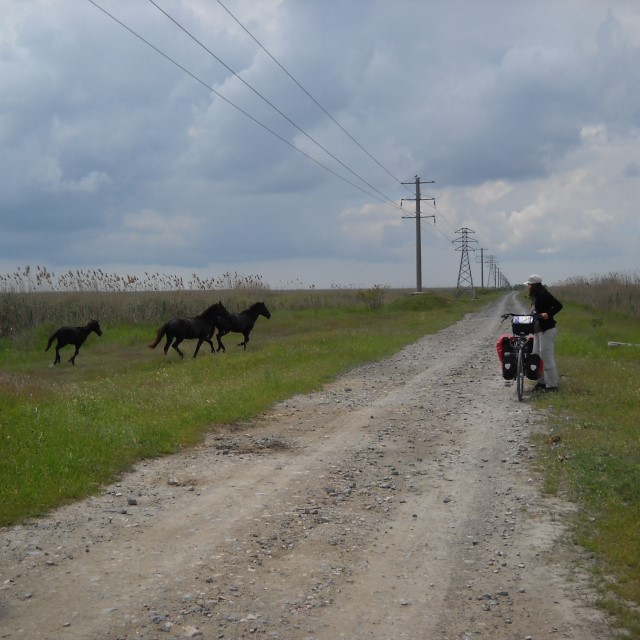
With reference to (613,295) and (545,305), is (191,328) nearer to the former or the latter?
(545,305)

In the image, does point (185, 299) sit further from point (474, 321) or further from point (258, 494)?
point (258, 494)

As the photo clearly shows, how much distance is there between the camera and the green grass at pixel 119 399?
316 inches

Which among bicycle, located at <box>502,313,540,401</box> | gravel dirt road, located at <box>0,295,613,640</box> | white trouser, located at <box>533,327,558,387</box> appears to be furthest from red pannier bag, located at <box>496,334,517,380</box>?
gravel dirt road, located at <box>0,295,613,640</box>

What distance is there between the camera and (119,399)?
12977 millimetres

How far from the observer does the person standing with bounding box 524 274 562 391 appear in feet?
45.5

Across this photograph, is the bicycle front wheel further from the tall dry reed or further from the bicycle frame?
the tall dry reed

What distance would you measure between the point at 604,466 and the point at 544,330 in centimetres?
576

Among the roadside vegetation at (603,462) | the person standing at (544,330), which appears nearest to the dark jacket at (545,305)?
the person standing at (544,330)

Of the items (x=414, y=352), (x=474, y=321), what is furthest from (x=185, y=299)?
(x=414, y=352)

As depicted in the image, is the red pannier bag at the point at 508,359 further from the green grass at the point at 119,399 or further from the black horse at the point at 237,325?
the black horse at the point at 237,325

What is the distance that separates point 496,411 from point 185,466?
218 inches

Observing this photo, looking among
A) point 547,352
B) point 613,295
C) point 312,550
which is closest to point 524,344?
point 547,352

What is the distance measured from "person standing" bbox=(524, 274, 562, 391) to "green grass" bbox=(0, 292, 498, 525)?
4309 millimetres

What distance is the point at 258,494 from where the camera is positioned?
7520 millimetres
